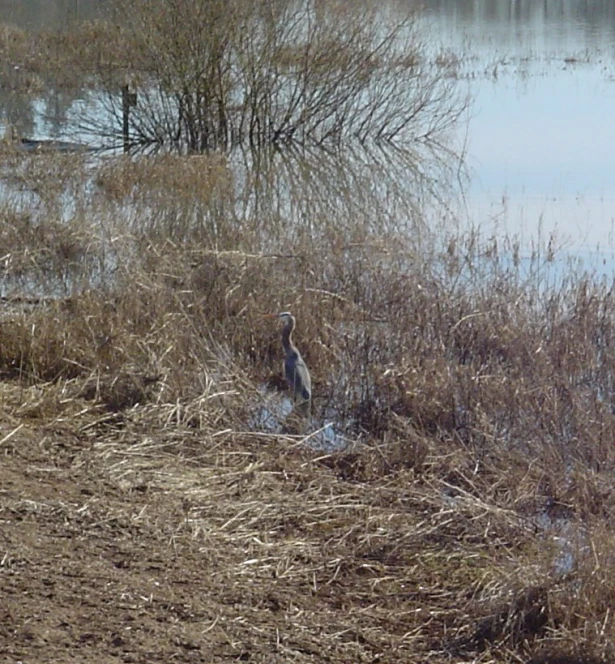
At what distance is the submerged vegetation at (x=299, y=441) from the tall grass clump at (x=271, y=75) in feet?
20.8

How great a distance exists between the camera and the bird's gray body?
7.84 m

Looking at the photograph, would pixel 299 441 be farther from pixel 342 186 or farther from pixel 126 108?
pixel 126 108

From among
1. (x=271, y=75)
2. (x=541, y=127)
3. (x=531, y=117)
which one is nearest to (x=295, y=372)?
(x=271, y=75)

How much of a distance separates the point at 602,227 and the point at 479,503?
27.4ft

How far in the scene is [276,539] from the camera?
527cm

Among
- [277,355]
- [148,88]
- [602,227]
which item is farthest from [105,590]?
[148,88]

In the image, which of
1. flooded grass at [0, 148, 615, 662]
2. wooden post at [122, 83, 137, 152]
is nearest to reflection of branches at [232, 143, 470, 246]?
flooded grass at [0, 148, 615, 662]

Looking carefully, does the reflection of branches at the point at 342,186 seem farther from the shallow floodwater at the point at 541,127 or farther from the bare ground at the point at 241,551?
the bare ground at the point at 241,551

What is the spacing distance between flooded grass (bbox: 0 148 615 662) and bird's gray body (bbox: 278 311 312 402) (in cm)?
17

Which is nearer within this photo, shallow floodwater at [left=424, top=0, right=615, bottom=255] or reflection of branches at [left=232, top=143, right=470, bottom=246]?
reflection of branches at [left=232, top=143, right=470, bottom=246]

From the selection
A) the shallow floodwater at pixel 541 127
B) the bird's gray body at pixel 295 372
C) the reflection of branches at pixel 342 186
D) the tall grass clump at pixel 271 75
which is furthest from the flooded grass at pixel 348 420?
the tall grass clump at pixel 271 75

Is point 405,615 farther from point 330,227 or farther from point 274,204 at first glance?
point 274,204

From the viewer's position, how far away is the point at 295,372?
793 cm

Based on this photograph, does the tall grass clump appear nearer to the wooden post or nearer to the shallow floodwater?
the wooden post
